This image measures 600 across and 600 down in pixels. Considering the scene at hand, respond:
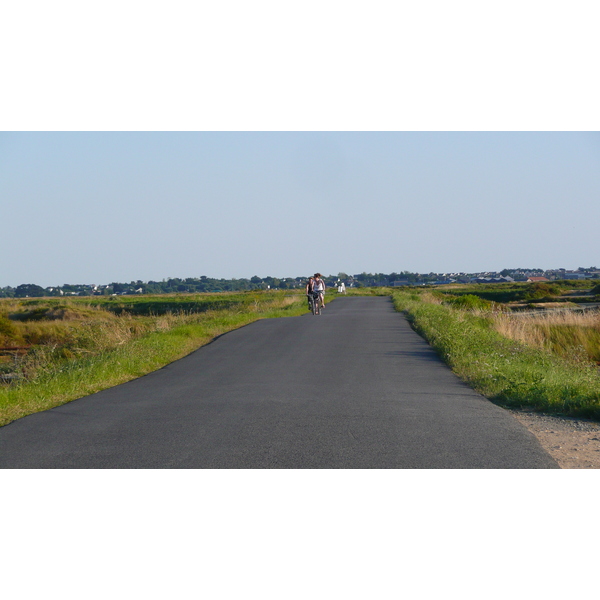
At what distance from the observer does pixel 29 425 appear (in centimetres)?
945

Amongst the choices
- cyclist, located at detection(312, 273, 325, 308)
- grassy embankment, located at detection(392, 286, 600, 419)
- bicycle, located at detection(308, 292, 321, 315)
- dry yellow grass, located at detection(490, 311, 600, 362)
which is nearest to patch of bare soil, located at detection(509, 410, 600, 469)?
grassy embankment, located at detection(392, 286, 600, 419)

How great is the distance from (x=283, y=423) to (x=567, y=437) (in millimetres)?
3499

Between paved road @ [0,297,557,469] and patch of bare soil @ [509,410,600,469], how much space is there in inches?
8.8

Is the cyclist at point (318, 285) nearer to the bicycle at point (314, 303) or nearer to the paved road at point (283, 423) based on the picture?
the bicycle at point (314, 303)

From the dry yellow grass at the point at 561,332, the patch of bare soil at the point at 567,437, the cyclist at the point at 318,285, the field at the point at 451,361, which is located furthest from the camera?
the cyclist at the point at 318,285

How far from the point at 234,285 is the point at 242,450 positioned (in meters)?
186

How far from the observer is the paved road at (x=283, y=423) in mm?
7031

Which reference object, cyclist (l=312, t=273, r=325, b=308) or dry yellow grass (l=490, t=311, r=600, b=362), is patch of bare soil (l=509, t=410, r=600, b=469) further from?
cyclist (l=312, t=273, r=325, b=308)

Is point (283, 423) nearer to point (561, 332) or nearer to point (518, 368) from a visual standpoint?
point (518, 368)

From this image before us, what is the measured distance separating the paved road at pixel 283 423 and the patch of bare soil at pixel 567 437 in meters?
0.22

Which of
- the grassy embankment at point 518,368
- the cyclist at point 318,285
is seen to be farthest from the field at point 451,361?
the cyclist at point 318,285

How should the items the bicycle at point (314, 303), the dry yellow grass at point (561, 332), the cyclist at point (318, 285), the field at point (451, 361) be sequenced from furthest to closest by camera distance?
the bicycle at point (314, 303) → the cyclist at point (318, 285) → the dry yellow grass at point (561, 332) → the field at point (451, 361)

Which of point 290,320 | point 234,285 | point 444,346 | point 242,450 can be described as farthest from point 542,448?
point 234,285

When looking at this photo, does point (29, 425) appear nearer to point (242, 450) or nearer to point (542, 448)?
point (242, 450)
